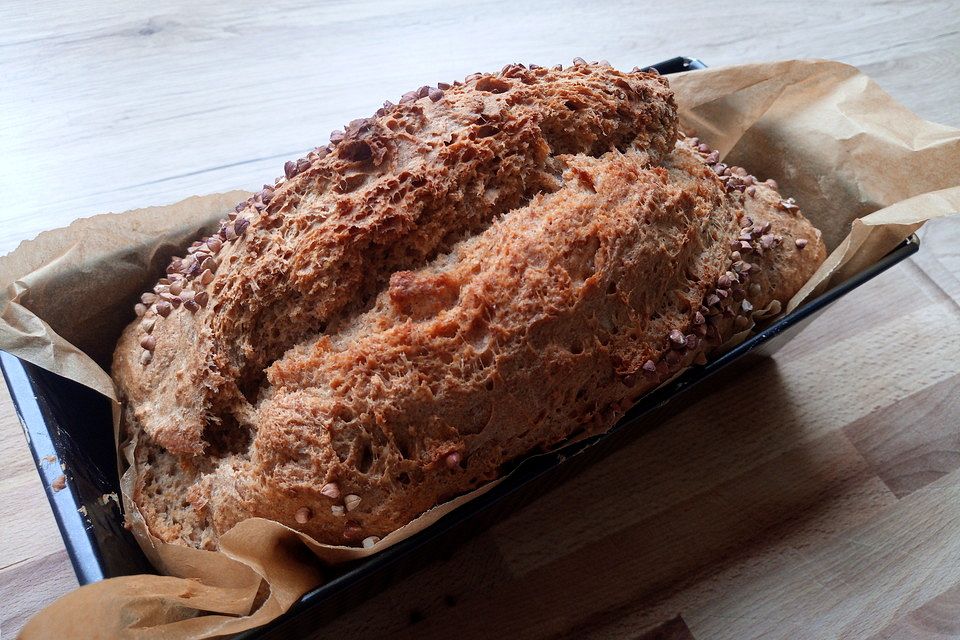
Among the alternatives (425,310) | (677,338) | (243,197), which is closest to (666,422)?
(677,338)

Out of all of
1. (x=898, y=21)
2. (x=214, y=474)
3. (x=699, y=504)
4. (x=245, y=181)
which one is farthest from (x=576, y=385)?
(x=898, y=21)

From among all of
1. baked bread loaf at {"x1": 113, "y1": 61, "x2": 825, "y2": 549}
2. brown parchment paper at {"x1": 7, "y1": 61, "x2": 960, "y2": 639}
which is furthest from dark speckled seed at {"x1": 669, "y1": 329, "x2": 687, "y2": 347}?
brown parchment paper at {"x1": 7, "y1": 61, "x2": 960, "y2": 639}

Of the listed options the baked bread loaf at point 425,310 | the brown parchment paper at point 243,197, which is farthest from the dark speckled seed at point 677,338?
the brown parchment paper at point 243,197

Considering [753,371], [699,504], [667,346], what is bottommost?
[699,504]

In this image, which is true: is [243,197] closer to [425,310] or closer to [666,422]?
[425,310]

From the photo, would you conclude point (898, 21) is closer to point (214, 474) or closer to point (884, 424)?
point (884, 424)

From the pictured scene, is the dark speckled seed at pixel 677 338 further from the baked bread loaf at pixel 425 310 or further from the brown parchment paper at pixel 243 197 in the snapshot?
the brown parchment paper at pixel 243 197
